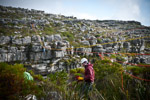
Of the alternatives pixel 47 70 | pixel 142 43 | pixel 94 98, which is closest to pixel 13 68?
pixel 94 98

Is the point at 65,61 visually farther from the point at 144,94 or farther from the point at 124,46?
the point at 124,46

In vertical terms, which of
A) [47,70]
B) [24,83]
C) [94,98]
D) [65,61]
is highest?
[24,83]

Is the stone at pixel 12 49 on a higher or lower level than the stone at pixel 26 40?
lower

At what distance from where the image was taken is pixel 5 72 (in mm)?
2113

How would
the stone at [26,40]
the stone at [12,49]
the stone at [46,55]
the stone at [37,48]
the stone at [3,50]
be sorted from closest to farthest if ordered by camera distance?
1. the stone at [3,50]
2. the stone at [12,49]
3. the stone at [37,48]
4. the stone at [26,40]
5. the stone at [46,55]

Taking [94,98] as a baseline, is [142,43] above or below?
above

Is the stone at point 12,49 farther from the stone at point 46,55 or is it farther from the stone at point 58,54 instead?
the stone at point 58,54

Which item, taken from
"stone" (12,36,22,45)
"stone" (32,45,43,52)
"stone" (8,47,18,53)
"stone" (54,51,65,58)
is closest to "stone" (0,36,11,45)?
"stone" (12,36,22,45)

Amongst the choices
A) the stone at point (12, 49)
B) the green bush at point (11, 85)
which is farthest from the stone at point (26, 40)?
the green bush at point (11, 85)

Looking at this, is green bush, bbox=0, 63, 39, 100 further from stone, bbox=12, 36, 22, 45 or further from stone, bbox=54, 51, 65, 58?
stone, bbox=12, 36, 22, 45

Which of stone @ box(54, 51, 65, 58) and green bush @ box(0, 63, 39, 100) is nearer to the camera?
green bush @ box(0, 63, 39, 100)

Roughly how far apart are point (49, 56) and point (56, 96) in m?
42.3

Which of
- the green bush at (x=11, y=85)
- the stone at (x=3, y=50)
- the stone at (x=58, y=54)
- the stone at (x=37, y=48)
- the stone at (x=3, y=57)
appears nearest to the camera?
the green bush at (x=11, y=85)

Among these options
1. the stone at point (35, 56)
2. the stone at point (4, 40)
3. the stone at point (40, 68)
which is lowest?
the stone at point (40, 68)
